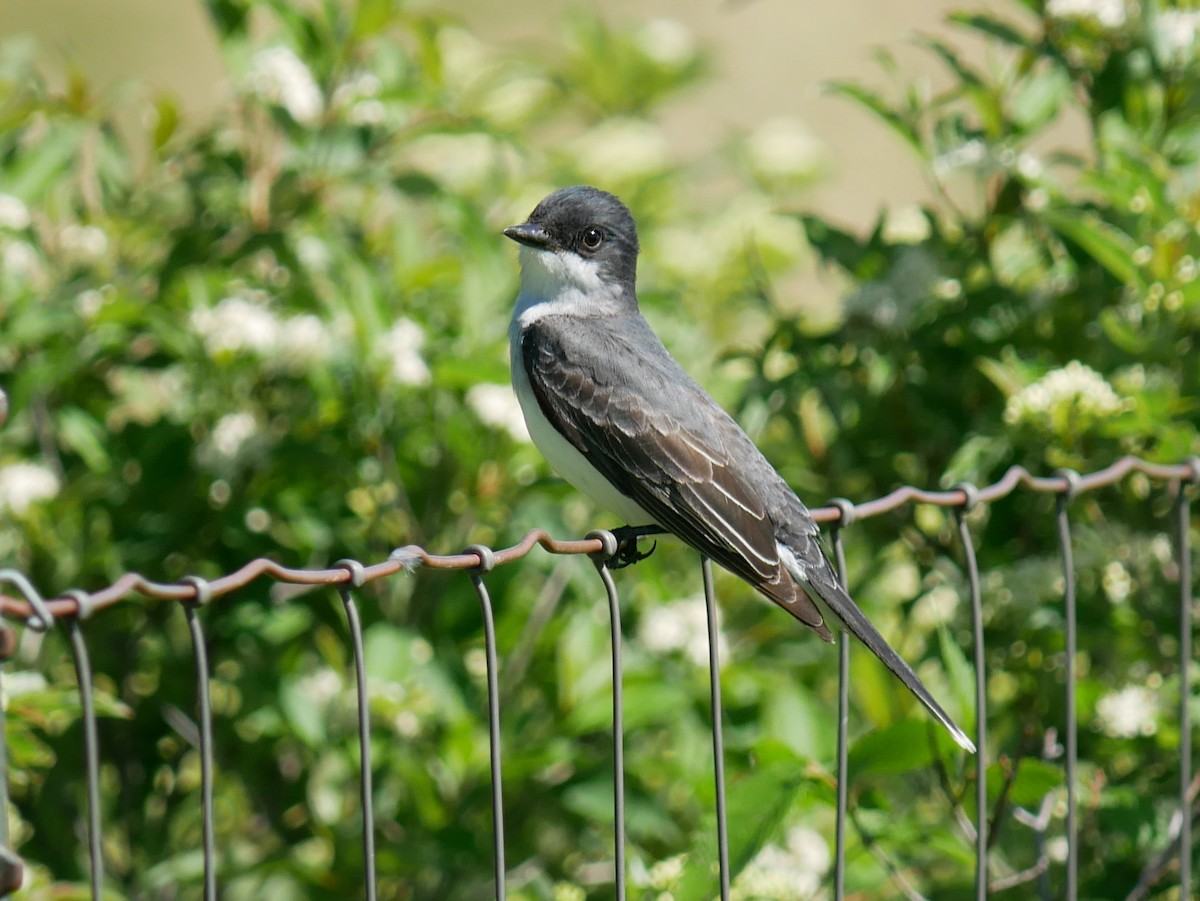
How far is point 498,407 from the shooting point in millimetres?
3777

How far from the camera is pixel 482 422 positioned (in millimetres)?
3865

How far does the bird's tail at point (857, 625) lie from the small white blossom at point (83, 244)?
2.16 m

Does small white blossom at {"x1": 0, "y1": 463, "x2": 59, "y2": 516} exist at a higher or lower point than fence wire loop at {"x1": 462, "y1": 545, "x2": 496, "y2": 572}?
higher

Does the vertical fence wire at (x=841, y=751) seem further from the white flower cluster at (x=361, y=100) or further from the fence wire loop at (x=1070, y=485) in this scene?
the white flower cluster at (x=361, y=100)

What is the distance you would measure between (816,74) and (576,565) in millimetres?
11073

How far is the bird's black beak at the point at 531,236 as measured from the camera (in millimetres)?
4090

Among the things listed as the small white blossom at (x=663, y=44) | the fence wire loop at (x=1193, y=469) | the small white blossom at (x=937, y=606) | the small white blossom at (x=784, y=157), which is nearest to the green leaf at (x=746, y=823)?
the small white blossom at (x=937, y=606)

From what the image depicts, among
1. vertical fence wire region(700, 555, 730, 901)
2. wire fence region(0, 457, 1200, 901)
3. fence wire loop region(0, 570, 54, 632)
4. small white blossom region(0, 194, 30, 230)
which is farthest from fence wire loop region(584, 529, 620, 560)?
small white blossom region(0, 194, 30, 230)

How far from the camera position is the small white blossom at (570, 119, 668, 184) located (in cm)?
Result: 581

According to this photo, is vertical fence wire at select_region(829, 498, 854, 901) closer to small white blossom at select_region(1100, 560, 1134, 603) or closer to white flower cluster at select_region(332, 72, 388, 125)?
small white blossom at select_region(1100, 560, 1134, 603)

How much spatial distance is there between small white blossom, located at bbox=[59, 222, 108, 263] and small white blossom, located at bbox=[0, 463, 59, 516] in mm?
706

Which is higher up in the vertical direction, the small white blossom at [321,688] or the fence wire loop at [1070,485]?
the fence wire loop at [1070,485]

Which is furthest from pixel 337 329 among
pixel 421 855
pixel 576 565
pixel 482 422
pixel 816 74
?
pixel 816 74

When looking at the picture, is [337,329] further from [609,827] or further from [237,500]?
[609,827]
